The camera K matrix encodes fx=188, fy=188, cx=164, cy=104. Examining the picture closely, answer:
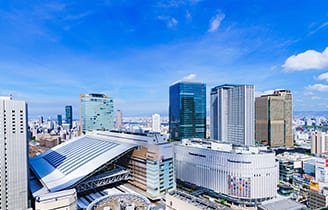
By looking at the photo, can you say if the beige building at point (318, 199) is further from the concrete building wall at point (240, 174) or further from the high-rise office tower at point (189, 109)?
the high-rise office tower at point (189, 109)

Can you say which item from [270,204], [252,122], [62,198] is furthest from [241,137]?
[62,198]

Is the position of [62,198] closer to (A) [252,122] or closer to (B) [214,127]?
(A) [252,122]

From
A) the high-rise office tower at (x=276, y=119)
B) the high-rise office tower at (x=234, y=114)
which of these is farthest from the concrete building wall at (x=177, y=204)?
the high-rise office tower at (x=276, y=119)

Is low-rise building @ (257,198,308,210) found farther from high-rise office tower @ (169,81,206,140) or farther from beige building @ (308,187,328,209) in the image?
high-rise office tower @ (169,81,206,140)

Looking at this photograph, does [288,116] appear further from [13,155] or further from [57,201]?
[13,155]

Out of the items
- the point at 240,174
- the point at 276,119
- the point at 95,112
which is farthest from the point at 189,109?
the point at 240,174

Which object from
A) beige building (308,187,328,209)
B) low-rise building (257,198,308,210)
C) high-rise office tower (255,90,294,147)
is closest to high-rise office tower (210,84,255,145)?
high-rise office tower (255,90,294,147)
